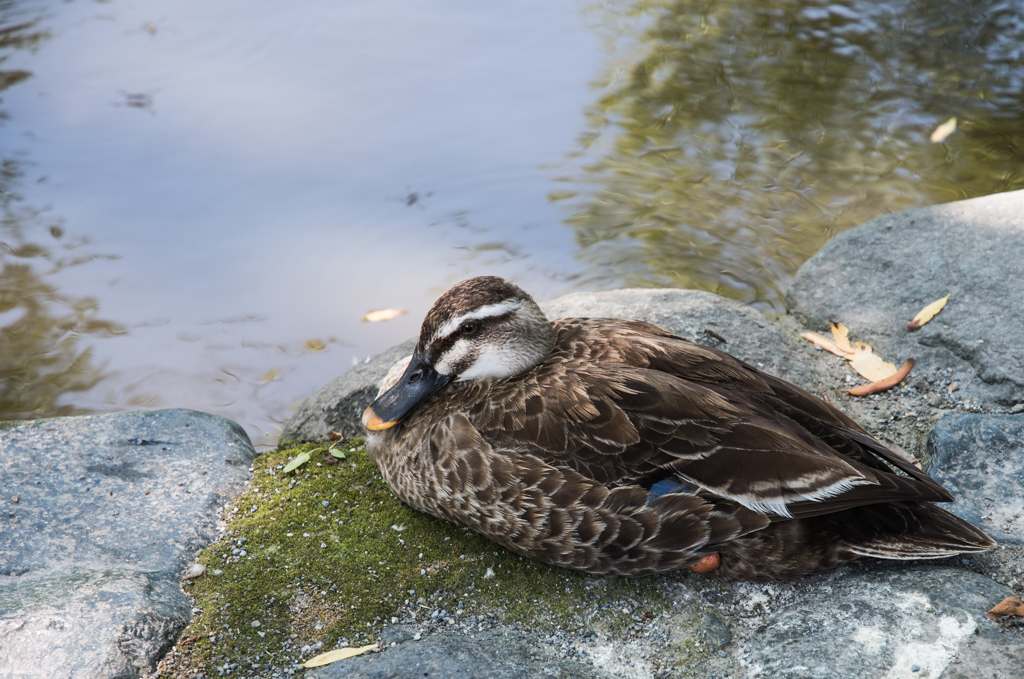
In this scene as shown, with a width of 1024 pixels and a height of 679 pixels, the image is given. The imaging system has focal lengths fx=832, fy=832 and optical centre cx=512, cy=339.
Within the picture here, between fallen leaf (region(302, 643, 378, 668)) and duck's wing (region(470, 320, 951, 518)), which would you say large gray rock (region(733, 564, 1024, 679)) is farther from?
fallen leaf (region(302, 643, 378, 668))

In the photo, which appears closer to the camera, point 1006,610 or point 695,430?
point 1006,610

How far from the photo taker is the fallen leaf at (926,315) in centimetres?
507

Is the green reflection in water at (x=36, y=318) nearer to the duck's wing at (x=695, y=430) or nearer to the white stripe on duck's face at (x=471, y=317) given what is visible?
the white stripe on duck's face at (x=471, y=317)

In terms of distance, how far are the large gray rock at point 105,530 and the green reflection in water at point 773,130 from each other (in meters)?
3.90

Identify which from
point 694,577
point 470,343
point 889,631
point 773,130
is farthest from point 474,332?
point 773,130

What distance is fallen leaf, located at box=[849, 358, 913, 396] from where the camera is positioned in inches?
190

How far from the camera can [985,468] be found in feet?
12.7

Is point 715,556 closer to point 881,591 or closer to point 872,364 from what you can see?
point 881,591

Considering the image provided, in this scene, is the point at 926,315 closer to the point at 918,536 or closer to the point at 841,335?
the point at 841,335

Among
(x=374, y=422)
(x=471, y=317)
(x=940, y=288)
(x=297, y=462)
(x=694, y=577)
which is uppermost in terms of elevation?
→ (x=471, y=317)

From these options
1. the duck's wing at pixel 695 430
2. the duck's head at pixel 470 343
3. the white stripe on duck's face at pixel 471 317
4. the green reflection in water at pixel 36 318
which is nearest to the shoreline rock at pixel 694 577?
the duck's wing at pixel 695 430

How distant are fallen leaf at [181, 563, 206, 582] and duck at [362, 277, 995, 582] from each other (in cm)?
101

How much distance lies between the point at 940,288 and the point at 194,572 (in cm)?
458

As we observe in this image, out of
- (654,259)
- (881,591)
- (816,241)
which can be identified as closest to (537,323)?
(881,591)
